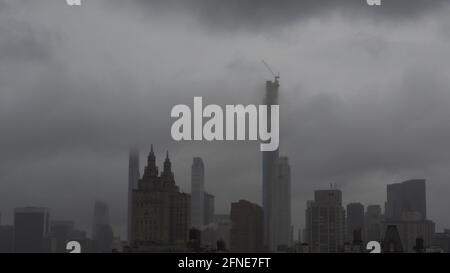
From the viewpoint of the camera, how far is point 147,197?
1237cm

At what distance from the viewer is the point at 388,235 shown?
11.7 m
